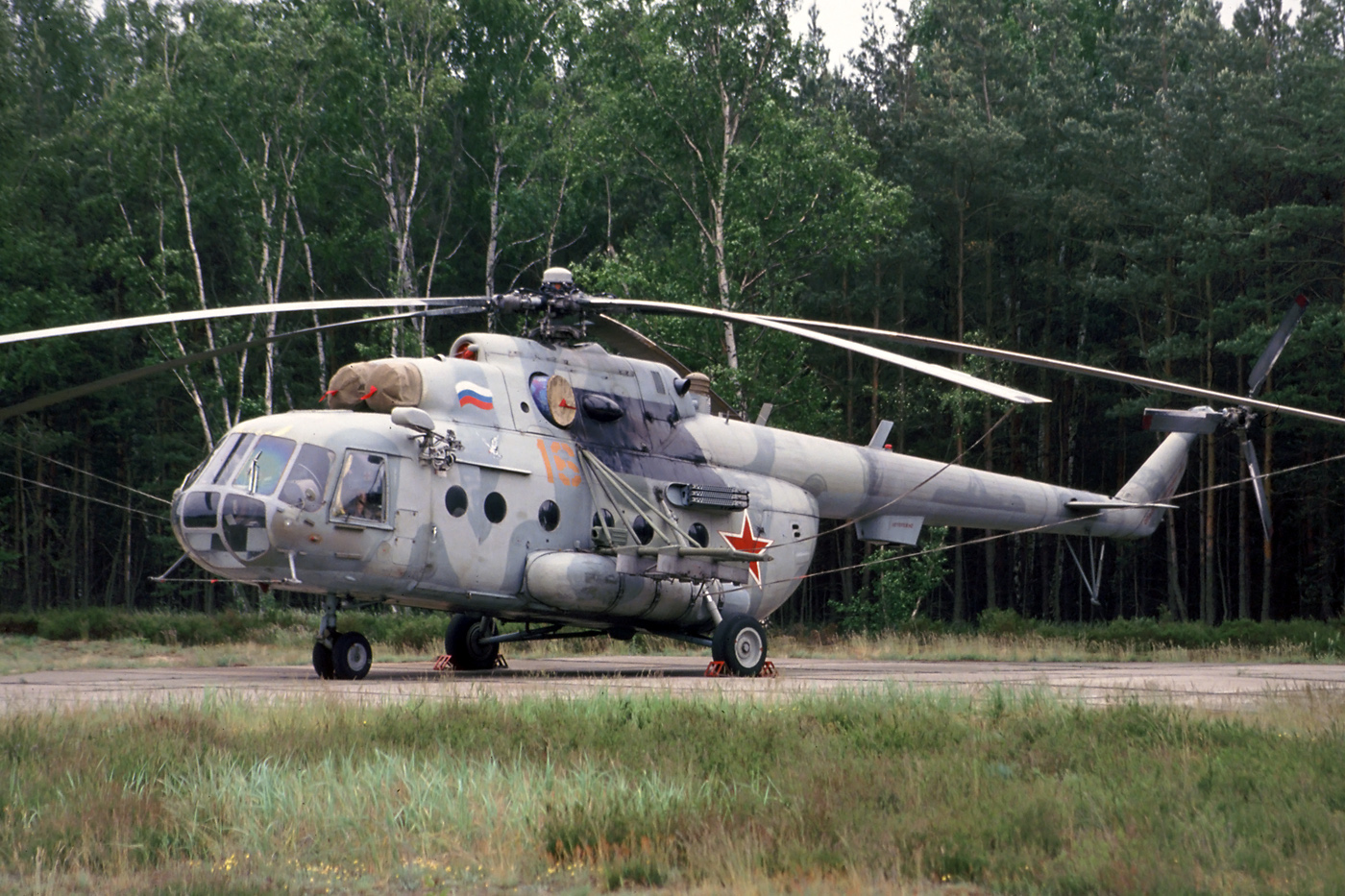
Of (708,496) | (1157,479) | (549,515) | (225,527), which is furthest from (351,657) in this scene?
(1157,479)

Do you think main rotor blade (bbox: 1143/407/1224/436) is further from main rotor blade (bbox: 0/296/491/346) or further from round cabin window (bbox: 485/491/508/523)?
main rotor blade (bbox: 0/296/491/346)

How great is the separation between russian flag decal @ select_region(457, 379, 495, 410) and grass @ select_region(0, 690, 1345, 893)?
234 inches

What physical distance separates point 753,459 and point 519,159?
25.2 meters

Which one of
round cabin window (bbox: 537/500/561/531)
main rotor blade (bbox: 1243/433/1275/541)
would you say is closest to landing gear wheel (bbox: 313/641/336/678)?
round cabin window (bbox: 537/500/561/531)

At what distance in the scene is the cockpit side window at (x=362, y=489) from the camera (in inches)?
526

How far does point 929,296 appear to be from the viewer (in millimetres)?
44969

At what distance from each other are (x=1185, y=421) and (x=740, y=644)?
7954 millimetres

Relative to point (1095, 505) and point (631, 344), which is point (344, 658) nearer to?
point (631, 344)

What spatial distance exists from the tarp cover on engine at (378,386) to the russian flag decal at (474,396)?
487mm

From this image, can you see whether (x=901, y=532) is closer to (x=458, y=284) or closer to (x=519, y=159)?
(x=519, y=159)

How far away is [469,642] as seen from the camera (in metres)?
16.9

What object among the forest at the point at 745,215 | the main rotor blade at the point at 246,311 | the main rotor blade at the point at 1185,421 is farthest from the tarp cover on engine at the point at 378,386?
the forest at the point at 745,215

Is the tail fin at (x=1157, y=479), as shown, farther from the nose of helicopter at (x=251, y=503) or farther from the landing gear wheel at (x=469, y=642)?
the nose of helicopter at (x=251, y=503)

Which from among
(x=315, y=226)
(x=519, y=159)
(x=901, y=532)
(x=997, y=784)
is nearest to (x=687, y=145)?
(x=519, y=159)
